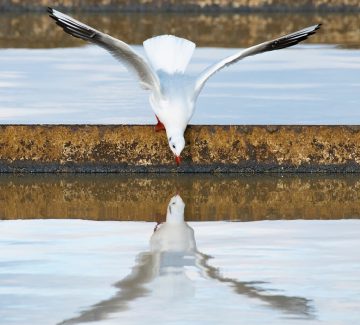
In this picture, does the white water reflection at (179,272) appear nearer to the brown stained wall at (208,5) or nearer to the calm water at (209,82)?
the calm water at (209,82)

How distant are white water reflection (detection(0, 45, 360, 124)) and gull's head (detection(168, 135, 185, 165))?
8.70 ft

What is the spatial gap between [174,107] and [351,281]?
3781mm

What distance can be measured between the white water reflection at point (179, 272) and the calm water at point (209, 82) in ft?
15.0

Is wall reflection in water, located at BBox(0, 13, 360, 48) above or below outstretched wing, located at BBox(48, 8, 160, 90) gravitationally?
above

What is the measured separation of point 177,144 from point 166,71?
32.0 inches

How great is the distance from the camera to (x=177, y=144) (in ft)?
37.9

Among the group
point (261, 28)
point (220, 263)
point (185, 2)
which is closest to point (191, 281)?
point (220, 263)

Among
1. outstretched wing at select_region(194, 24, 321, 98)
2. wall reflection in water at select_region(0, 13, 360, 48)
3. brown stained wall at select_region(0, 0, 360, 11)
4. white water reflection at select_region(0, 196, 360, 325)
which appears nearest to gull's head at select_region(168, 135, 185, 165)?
outstretched wing at select_region(194, 24, 321, 98)

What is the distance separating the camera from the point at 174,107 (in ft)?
38.3

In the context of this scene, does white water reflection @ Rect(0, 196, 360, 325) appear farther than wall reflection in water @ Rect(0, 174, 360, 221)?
No

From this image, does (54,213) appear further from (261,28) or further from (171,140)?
(261,28)

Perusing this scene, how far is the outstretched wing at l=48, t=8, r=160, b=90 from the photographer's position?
1164cm

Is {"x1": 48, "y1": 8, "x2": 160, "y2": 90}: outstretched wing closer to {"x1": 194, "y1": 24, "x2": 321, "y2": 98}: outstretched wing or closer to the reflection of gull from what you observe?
{"x1": 194, "y1": 24, "x2": 321, "y2": 98}: outstretched wing

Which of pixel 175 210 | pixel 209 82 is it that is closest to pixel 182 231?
pixel 175 210
